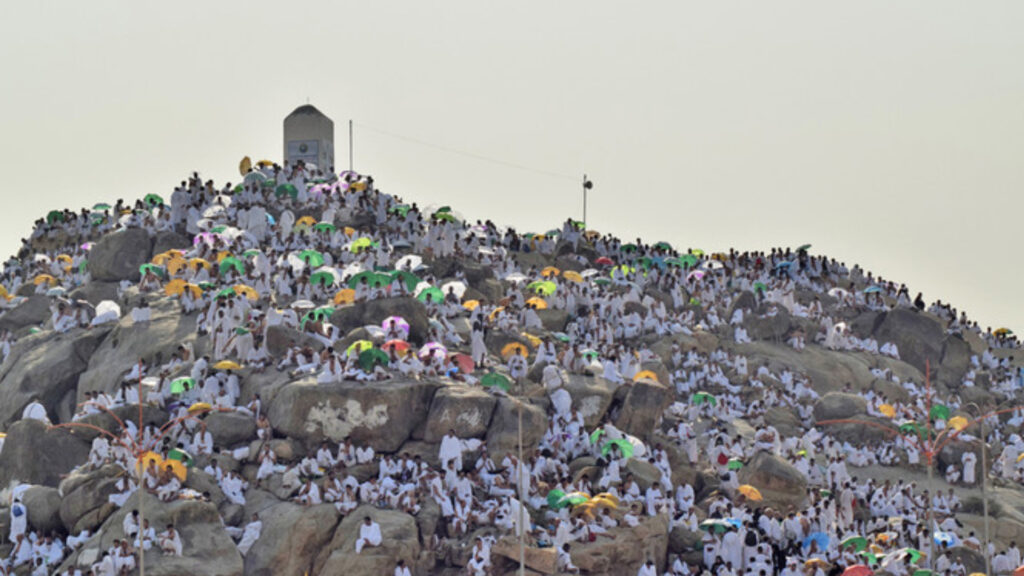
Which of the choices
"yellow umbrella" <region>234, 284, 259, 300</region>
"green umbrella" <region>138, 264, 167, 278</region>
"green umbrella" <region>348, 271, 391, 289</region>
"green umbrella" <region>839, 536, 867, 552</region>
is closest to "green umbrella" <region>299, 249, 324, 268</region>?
"yellow umbrella" <region>234, 284, 259, 300</region>

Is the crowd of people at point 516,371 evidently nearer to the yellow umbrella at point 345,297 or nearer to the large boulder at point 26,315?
the yellow umbrella at point 345,297

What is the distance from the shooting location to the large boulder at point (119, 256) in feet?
207

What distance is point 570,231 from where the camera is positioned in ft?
244

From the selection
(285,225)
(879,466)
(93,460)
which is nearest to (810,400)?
(879,466)

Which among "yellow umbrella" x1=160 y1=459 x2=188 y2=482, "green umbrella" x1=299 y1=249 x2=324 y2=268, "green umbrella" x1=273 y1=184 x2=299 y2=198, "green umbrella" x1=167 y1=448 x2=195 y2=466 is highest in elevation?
"green umbrella" x1=273 y1=184 x2=299 y2=198

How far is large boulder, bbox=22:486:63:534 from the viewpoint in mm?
42250

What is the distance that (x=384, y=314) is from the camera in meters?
52.8

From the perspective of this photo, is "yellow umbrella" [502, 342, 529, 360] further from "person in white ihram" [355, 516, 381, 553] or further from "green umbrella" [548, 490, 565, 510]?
"person in white ihram" [355, 516, 381, 553]

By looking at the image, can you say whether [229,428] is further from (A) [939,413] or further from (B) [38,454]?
(A) [939,413]

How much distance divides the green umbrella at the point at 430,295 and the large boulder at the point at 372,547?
14164 mm

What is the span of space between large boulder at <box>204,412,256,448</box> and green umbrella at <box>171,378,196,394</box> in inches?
68.4

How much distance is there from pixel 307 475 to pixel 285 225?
24.8 meters

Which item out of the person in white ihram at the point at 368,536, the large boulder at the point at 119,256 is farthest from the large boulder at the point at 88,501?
the large boulder at the point at 119,256

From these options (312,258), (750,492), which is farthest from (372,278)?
(750,492)
